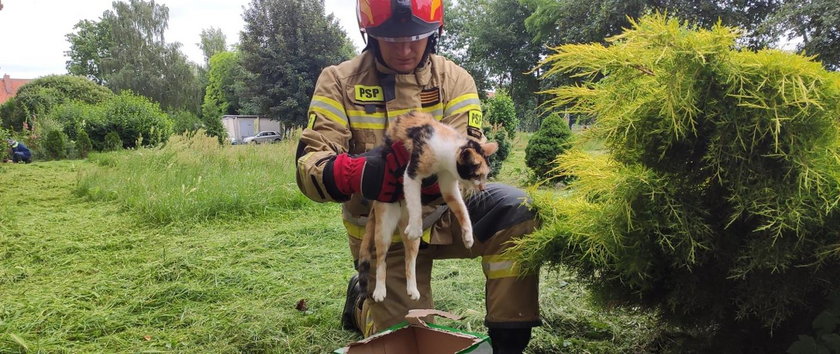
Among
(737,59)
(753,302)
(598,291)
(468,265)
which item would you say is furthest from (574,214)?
(468,265)

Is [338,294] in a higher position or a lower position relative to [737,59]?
lower

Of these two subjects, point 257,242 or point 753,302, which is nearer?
point 753,302

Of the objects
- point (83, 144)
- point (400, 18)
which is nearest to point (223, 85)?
point (83, 144)

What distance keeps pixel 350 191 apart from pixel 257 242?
379 centimetres

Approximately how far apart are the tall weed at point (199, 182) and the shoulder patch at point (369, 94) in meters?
4.60

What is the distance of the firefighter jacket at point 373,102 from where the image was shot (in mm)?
2564

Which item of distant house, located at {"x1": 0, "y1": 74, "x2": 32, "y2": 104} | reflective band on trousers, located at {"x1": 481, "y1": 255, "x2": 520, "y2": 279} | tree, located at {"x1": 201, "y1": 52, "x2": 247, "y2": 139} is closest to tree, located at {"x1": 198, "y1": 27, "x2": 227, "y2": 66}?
tree, located at {"x1": 201, "y1": 52, "x2": 247, "y2": 139}

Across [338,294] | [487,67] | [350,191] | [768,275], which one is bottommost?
[338,294]

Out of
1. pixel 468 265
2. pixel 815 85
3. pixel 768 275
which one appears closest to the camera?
pixel 815 85

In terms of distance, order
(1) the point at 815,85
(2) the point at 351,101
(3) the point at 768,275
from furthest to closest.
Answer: (2) the point at 351,101 < (3) the point at 768,275 < (1) the point at 815,85

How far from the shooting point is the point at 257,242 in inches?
217

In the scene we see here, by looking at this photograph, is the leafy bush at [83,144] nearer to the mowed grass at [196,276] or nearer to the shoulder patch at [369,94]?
the mowed grass at [196,276]

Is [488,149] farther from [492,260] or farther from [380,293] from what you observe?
[492,260]

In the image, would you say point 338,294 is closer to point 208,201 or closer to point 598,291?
point 598,291
